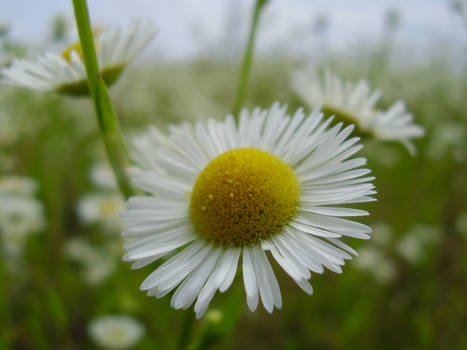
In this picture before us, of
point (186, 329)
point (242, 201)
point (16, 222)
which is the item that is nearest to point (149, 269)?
point (186, 329)

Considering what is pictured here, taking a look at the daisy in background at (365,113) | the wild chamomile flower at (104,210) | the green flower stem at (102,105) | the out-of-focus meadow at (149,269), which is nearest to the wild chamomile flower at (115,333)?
the out-of-focus meadow at (149,269)

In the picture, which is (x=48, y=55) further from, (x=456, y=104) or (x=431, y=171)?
(x=456, y=104)

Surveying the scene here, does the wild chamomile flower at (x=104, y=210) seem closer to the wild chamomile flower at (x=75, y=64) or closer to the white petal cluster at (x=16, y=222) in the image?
the white petal cluster at (x=16, y=222)

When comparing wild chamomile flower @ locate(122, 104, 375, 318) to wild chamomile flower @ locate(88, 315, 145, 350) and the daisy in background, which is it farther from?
wild chamomile flower @ locate(88, 315, 145, 350)

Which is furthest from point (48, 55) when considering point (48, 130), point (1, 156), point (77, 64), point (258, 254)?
point (48, 130)

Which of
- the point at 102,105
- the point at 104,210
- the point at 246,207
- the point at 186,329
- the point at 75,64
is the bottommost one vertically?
the point at 186,329

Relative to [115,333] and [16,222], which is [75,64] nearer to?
[115,333]
